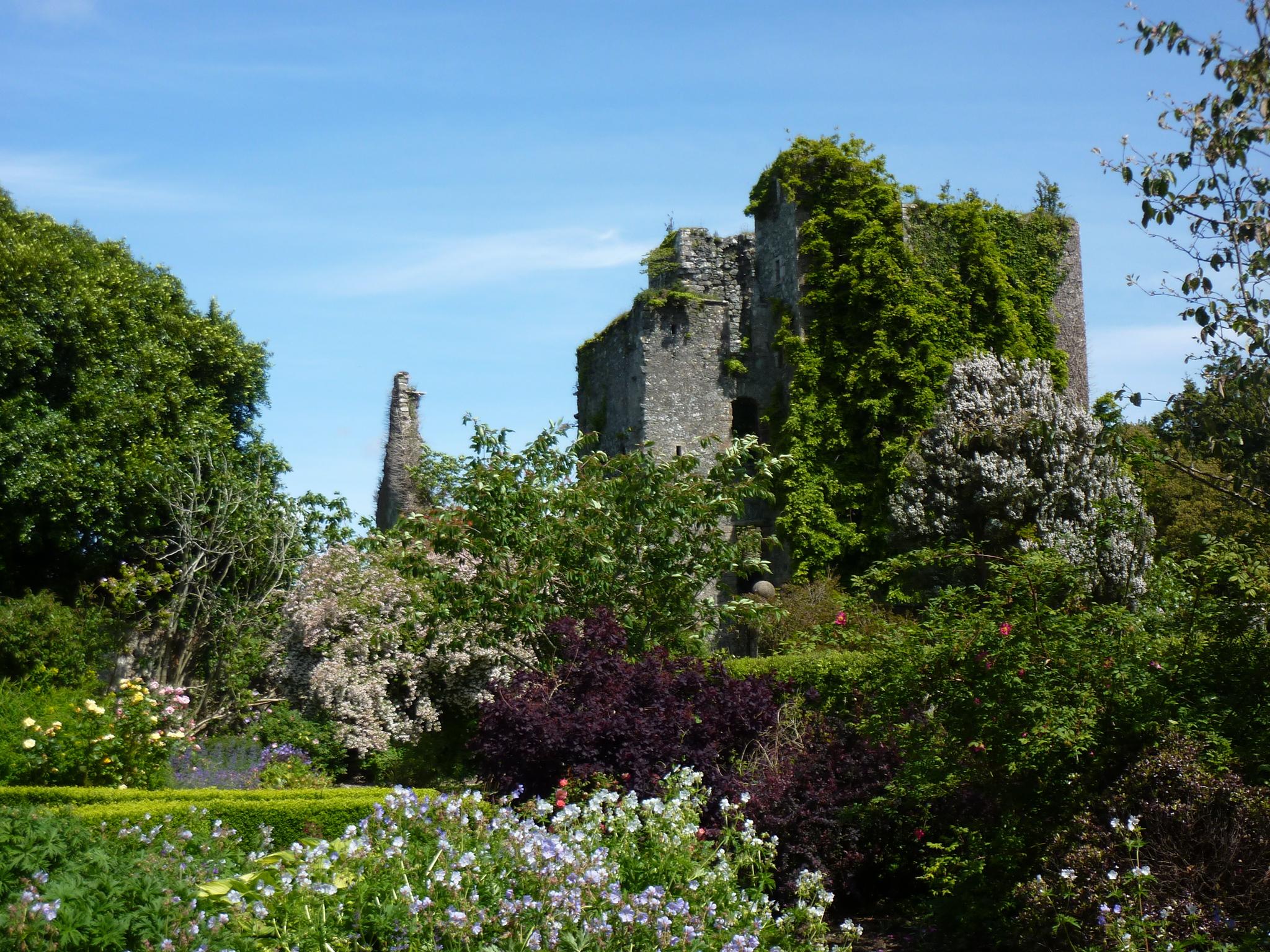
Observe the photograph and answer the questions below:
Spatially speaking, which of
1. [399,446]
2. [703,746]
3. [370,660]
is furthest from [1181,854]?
[399,446]

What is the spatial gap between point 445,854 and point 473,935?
0.45 meters

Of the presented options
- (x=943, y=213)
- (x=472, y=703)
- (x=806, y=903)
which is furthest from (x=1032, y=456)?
(x=806, y=903)

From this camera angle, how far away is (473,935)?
4090 millimetres

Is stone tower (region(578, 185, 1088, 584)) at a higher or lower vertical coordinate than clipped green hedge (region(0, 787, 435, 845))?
higher

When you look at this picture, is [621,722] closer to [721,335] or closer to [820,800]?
[820,800]

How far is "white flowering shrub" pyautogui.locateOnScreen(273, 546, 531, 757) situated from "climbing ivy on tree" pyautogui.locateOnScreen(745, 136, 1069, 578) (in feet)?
23.5

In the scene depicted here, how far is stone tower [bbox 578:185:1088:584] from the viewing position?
2095cm

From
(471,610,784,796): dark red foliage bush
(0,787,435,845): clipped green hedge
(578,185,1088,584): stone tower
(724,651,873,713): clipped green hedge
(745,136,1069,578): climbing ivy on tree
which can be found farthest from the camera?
(578,185,1088,584): stone tower

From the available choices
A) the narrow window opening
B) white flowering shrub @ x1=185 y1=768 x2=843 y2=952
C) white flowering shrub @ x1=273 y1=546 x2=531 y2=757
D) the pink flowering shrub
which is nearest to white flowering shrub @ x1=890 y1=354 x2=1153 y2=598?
the narrow window opening

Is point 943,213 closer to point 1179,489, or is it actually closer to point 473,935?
point 1179,489

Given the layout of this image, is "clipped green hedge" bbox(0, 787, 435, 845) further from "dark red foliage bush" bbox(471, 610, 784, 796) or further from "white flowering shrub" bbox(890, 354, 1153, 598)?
A: "white flowering shrub" bbox(890, 354, 1153, 598)

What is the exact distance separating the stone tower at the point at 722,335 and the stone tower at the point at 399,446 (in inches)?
170

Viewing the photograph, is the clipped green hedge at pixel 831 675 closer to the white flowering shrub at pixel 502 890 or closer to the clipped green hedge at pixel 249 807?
the clipped green hedge at pixel 249 807

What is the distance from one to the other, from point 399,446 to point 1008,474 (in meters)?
12.7
